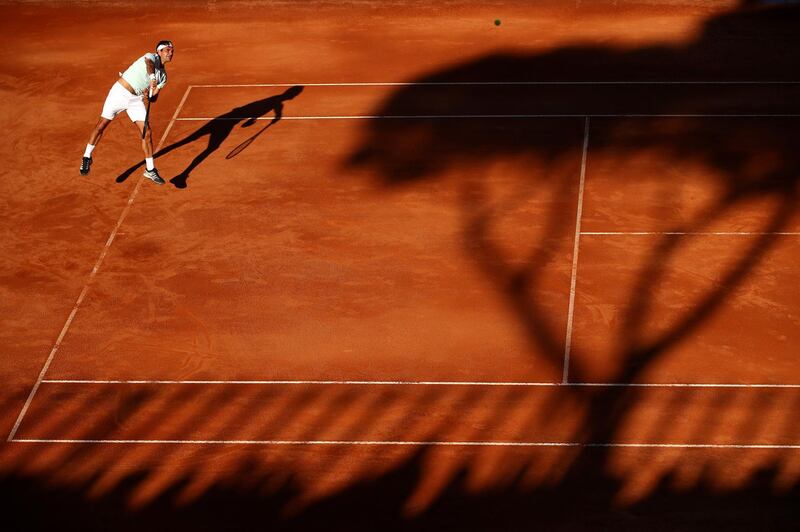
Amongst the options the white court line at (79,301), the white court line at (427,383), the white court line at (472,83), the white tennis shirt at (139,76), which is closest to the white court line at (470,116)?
the white court line at (79,301)

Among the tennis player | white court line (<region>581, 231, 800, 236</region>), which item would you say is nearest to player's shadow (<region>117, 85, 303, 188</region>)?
the tennis player

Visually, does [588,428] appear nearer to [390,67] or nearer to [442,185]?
[442,185]

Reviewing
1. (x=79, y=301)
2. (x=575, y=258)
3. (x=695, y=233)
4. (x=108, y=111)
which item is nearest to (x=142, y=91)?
(x=108, y=111)

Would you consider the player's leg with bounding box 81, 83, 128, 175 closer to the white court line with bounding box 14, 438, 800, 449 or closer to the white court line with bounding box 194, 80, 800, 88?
the white court line with bounding box 194, 80, 800, 88

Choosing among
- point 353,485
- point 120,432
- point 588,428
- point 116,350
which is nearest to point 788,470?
point 588,428

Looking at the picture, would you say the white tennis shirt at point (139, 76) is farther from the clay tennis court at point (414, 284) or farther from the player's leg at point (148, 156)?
the clay tennis court at point (414, 284)

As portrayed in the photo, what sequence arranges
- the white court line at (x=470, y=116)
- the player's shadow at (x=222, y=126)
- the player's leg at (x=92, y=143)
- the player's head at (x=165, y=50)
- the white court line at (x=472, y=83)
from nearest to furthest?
1. the player's head at (x=165, y=50)
2. the player's leg at (x=92, y=143)
3. the player's shadow at (x=222, y=126)
4. the white court line at (x=470, y=116)
5. the white court line at (x=472, y=83)
